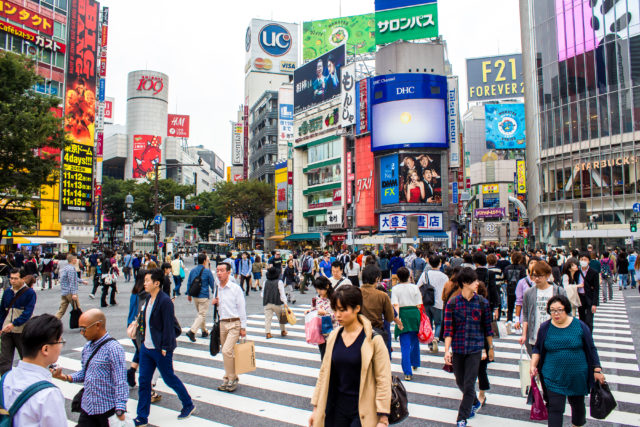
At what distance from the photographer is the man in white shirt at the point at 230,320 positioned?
6898mm

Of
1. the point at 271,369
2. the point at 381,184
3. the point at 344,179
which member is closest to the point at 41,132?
the point at 271,369

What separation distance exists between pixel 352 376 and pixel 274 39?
10330cm

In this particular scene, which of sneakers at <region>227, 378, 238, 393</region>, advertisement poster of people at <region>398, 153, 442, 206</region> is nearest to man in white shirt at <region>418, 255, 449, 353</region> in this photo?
sneakers at <region>227, 378, 238, 393</region>

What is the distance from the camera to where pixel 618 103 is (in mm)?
36500

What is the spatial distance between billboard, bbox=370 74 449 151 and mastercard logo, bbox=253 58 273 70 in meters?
52.3

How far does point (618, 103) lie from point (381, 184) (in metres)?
23.4

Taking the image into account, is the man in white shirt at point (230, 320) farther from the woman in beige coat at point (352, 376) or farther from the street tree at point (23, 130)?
the street tree at point (23, 130)

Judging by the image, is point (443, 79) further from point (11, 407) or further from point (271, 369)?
point (11, 407)

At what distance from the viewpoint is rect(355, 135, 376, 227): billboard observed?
5409cm

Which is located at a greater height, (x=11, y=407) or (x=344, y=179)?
(x=344, y=179)

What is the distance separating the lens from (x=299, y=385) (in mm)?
7203

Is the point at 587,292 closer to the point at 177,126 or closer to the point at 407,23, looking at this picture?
the point at 407,23

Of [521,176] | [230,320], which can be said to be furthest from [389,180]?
[230,320]

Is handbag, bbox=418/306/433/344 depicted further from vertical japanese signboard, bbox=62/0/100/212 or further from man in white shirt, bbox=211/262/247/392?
vertical japanese signboard, bbox=62/0/100/212
